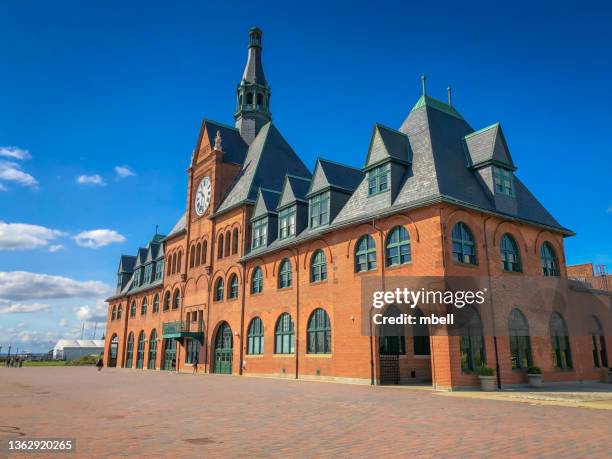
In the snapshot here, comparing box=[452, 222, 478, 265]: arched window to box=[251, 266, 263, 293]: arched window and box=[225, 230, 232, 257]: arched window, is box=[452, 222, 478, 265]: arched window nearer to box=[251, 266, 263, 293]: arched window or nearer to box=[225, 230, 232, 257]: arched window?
box=[251, 266, 263, 293]: arched window

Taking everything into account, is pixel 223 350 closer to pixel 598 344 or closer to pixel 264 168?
pixel 264 168

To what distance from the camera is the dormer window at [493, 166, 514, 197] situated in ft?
86.0

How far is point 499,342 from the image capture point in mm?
22984

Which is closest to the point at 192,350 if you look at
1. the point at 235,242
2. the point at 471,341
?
the point at 235,242

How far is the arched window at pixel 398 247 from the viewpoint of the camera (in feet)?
79.2

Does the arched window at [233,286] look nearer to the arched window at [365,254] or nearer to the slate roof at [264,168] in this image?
the slate roof at [264,168]

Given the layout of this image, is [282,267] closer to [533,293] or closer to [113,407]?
[533,293]

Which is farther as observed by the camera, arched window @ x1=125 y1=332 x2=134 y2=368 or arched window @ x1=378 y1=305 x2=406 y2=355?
arched window @ x1=125 y1=332 x2=134 y2=368

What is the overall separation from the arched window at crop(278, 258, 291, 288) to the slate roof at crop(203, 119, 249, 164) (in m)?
15.3

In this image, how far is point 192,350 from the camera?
42.8 m

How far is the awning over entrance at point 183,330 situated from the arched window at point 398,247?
21974mm

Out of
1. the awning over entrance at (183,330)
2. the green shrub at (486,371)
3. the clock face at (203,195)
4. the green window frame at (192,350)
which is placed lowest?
the green shrub at (486,371)

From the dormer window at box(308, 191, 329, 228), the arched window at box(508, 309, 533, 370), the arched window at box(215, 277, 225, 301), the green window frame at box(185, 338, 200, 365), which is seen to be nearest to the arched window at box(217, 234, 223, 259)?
the arched window at box(215, 277, 225, 301)

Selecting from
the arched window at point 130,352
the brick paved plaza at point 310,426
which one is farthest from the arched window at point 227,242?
the arched window at point 130,352
